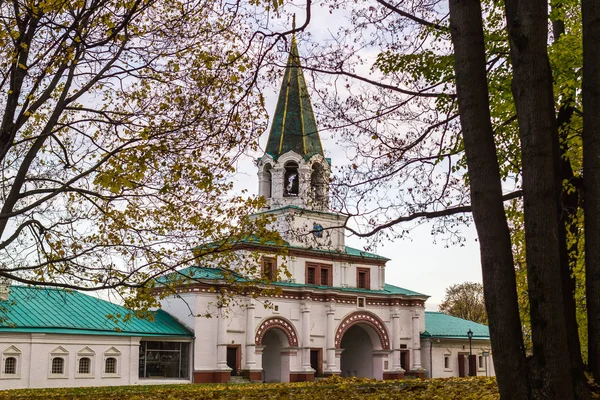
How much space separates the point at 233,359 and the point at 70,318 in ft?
33.2

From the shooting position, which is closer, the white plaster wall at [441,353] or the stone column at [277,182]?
the stone column at [277,182]

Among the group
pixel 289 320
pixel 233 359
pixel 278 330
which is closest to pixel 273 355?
pixel 278 330

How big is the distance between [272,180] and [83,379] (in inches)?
687

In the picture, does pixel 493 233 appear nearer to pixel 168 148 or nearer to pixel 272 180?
pixel 168 148

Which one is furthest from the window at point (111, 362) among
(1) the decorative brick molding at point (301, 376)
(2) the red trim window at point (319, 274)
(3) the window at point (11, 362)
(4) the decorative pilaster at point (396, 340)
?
(4) the decorative pilaster at point (396, 340)

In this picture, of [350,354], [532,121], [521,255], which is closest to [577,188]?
[532,121]

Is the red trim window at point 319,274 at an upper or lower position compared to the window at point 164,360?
upper

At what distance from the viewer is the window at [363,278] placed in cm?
5025

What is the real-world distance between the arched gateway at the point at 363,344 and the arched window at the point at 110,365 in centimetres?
1498

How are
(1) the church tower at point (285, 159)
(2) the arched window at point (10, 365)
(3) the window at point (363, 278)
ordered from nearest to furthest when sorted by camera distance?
1. (2) the arched window at point (10, 365)
2. (1) the church tower at point (285, 159)
3. (3) the window at point (363, 278)

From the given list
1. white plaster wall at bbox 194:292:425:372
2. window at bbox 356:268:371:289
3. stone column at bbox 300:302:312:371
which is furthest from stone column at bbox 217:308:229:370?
window at bbox 356:268:371:289

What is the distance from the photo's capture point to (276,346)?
153 feet

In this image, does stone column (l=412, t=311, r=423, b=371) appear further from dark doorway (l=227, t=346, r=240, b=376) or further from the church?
dark doorway (l=227, t=346, r=240, b=376)

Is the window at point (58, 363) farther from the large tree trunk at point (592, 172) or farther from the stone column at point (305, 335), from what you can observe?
the large tree trunk at point (592, 172)
